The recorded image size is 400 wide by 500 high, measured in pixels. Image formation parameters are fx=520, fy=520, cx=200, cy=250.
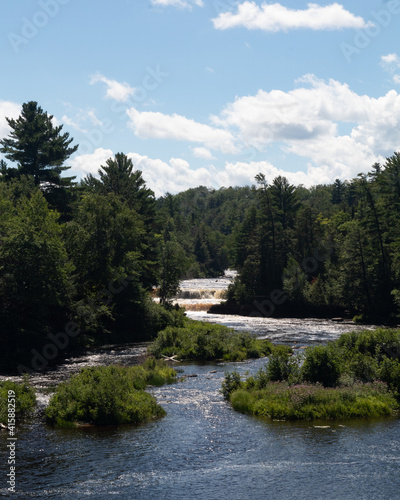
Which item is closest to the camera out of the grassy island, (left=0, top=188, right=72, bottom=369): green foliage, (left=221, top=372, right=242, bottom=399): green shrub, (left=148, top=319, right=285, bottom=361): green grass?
the grassy island

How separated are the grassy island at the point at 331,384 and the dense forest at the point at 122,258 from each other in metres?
17.2

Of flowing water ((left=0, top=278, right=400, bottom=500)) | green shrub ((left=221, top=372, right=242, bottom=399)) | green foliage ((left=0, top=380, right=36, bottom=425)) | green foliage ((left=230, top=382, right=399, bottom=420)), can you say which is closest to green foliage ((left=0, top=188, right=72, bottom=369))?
green foliage ((left=0, top=380, right=36, bottom=425))

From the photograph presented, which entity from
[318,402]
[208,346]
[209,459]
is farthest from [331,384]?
[208,346]

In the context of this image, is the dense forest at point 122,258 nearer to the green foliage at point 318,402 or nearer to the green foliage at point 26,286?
the green foliage at point 26,286

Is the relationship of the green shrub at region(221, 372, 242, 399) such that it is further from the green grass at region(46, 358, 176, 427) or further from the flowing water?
the green grass at region(46, 358, 176, 427)

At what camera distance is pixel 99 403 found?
2295cm

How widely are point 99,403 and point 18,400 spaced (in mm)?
4127

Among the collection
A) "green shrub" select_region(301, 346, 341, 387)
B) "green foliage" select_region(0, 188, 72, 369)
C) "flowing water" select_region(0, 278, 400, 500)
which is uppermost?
"green foliage" select_region(0, 188, 72, 369)

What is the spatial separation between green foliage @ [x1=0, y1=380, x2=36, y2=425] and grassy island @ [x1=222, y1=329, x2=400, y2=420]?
9803 mm

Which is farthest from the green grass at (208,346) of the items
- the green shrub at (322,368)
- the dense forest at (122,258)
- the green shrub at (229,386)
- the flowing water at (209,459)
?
the flowing water at (209,459)

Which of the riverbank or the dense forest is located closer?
the dense forest

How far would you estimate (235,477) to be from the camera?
17.0m

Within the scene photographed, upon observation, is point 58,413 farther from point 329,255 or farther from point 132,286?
point 329,255

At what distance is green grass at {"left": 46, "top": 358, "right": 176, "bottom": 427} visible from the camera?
75.3 feet
